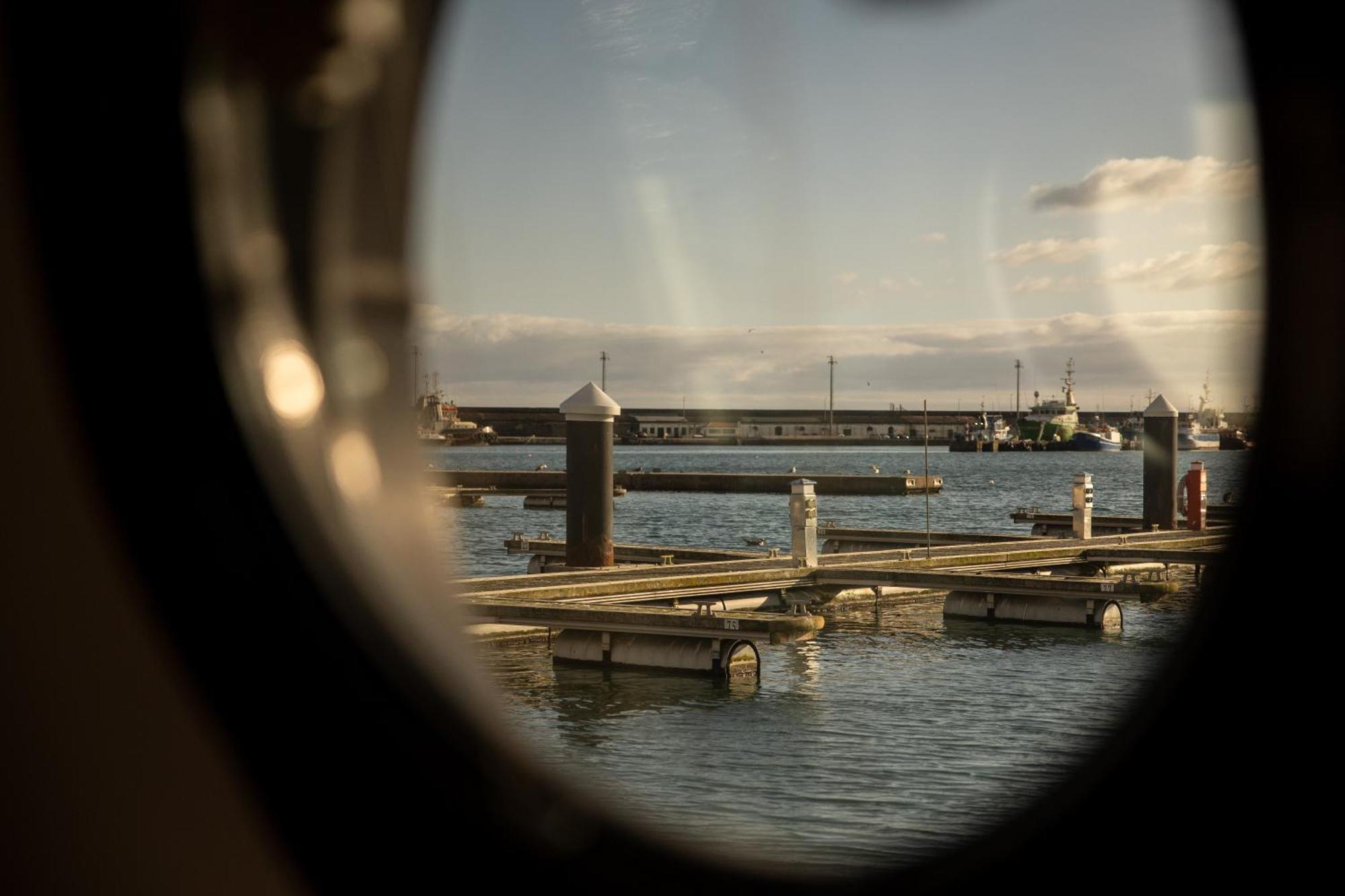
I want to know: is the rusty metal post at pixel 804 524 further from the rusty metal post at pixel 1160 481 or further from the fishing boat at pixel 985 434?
the fishing boat at pixel 985 434

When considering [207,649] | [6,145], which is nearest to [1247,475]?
[207,649]

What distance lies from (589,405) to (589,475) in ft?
2.23

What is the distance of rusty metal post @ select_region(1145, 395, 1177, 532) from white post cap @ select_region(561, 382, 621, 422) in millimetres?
7266

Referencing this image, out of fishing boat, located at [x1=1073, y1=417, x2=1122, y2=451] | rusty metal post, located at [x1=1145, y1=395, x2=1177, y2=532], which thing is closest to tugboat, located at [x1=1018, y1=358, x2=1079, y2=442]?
fishing boat, located at [x1=1073, y1=417, x2=1122, y2=451]

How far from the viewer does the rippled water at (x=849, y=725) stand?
623 centimetres

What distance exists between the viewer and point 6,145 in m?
2.64

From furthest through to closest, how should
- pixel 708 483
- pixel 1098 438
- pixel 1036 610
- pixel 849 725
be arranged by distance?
1. pixel 1098 438
2. pixel 708 483
3. pixel 1036 610
4. pixel 849 725

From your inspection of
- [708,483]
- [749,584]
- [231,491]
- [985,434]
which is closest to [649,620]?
[749,584]

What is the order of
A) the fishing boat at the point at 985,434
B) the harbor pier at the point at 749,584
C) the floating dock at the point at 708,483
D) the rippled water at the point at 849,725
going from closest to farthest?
the rippled water at the point at 849,725
the harbor pier at the point at 749,584
the floating dock at the point at 708,483
the fishing boat at the point at 985,434

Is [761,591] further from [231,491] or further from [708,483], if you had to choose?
[708,483]

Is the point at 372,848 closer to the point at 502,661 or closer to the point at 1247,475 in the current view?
the point at 1247,475

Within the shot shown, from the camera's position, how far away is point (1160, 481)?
714 inches

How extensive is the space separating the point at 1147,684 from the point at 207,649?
5.90ft

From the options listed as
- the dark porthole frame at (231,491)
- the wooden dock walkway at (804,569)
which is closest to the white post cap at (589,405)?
the wooden dock walkway at (804,569)
